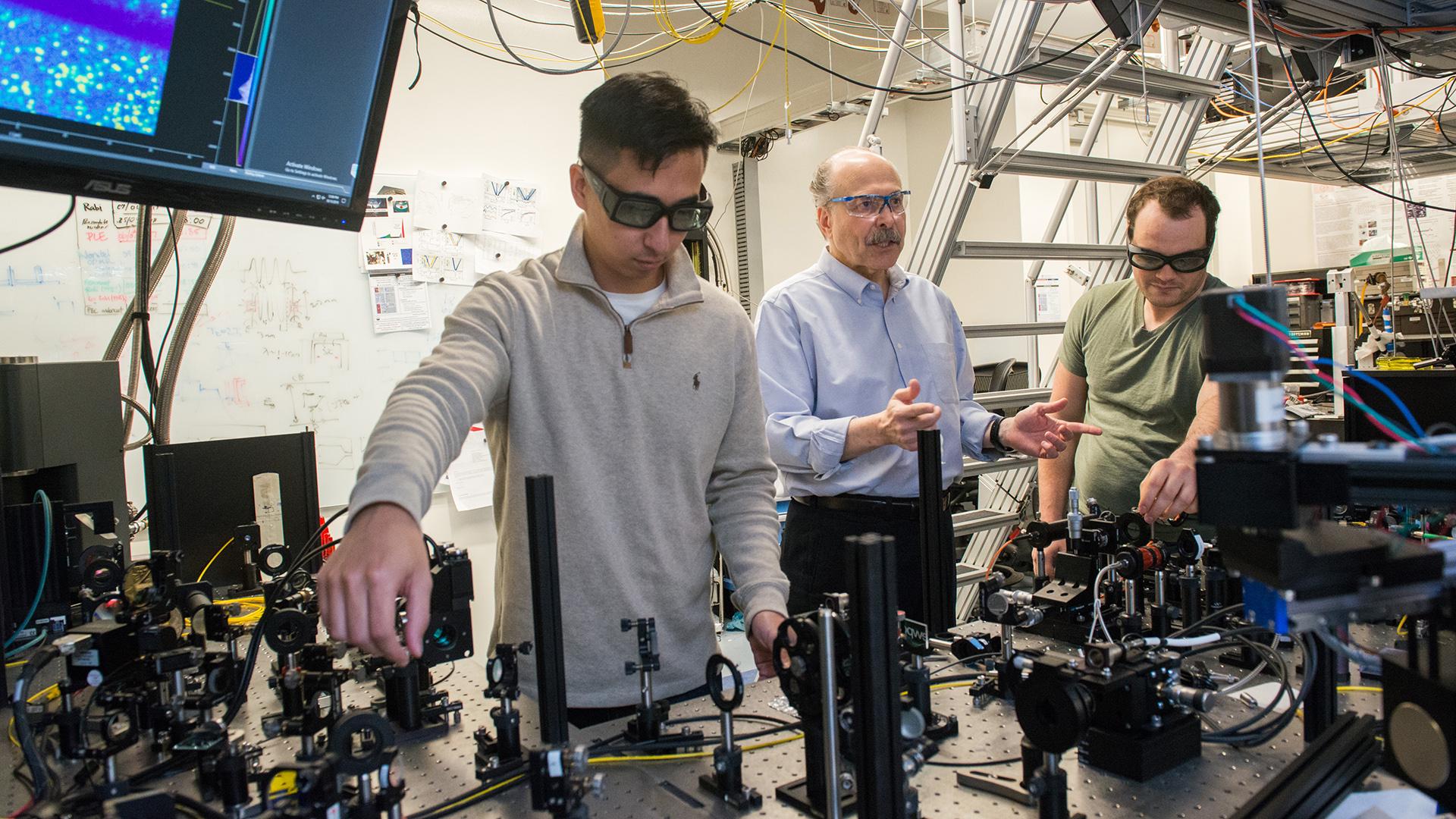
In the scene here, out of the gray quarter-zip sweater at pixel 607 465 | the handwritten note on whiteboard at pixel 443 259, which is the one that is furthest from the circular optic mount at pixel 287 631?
the handwritten note on whiteboard at pixel 443 259

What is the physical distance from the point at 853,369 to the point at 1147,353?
2.30 feet

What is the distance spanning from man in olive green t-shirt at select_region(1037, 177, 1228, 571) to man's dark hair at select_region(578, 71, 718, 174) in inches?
47.3

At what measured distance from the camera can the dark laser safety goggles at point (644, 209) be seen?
131cm

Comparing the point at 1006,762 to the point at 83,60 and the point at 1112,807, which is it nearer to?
the point at 1112,807

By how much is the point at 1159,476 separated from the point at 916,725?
2.96 ft

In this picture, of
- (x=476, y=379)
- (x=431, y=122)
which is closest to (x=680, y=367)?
(x=476, y=379)

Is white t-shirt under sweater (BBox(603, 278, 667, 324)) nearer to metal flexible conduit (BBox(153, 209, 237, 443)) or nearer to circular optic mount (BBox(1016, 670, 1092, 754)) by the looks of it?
circular optic mount (BBox(1016, 670, 1092, 754))

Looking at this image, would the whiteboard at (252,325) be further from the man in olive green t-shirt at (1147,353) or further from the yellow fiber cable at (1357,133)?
the yellow fiber cable at (1357,133)

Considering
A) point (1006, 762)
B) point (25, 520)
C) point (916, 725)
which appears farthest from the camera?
point (25, 520)

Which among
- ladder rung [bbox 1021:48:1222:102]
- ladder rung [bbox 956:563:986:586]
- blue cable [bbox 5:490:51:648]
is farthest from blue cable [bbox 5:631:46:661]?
ladder rung [bbox 1021:48:1222:102]

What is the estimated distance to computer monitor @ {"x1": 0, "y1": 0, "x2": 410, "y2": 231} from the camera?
1067 mm

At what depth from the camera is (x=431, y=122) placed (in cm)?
377

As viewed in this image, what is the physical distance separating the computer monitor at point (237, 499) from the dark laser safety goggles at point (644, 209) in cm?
149

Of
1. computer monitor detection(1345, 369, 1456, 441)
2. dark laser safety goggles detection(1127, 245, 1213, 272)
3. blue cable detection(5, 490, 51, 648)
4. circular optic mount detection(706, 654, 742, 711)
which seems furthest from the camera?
dark laser safety goggles detection(1127, 245, 1213, 272)
